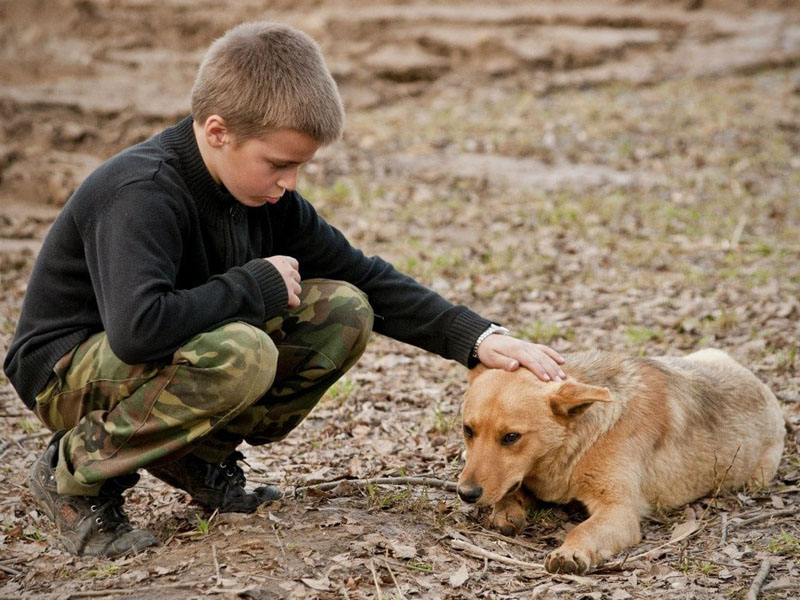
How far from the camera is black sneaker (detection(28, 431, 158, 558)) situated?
3.96 meters

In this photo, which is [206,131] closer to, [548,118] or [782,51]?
[548,118]

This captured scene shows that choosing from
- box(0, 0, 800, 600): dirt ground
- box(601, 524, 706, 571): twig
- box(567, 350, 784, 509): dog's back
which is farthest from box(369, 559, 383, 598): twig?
box(567, 350, 784, 509): dog's back

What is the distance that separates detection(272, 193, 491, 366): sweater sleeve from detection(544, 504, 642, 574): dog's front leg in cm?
Answer: 97

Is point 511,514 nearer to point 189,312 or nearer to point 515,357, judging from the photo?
point 515,357

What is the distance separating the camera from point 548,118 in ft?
44.0

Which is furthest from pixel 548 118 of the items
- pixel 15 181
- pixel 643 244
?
pixel 15 181

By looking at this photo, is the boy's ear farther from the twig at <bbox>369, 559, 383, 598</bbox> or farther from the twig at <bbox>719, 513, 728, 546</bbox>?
the twig at <bbox>719, 513, 728, 546</bbox>

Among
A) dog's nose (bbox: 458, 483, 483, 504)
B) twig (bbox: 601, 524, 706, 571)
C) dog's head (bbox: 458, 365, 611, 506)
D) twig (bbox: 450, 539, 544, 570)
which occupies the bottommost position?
twig (bbox: 601, 524, 706, 571)

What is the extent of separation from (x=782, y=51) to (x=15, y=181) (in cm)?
1234

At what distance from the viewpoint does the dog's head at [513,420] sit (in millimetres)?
4277

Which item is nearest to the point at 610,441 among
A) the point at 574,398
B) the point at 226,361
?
the point at 574,398

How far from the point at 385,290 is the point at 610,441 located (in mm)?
1359

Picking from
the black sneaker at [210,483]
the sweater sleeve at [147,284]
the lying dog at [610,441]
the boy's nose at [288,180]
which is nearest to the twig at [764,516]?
the lying dog at [610,441]

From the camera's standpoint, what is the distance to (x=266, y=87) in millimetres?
3820
